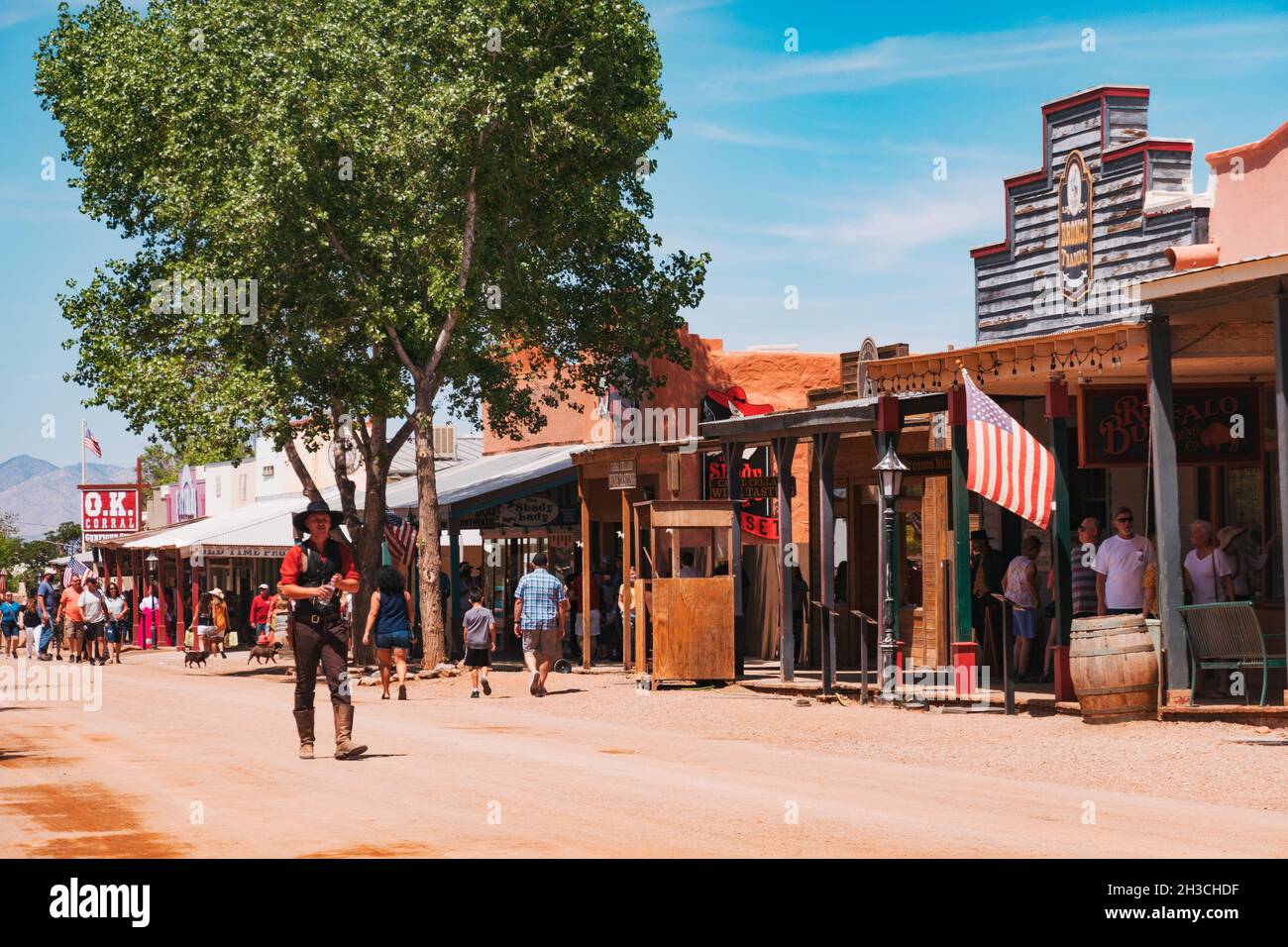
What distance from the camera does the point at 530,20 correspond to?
26.3 m

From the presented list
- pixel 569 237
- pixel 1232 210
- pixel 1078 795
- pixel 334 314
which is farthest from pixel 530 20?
pixel 1078 795

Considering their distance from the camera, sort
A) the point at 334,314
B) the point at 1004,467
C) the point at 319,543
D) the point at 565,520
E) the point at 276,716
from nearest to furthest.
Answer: the point at 319,543
the point at 1004,467
the point at 276,716
the point at 334,314
the point at 565,520

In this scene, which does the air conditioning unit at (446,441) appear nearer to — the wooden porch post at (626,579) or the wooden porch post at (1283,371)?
the wooden porch post at (626,579)

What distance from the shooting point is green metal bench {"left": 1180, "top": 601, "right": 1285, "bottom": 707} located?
1479 cm

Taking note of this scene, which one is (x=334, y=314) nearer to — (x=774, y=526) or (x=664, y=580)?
(x=774, y=526)

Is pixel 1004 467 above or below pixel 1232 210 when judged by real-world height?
below

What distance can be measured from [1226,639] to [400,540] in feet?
64.4

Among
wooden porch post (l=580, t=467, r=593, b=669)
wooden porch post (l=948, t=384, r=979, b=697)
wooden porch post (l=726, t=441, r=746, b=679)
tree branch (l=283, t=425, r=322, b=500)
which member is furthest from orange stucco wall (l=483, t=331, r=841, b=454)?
wooden porch post (l=948, t=384, r=979, b=697)

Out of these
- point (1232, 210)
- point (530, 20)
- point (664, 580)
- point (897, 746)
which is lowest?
point (897, 746)

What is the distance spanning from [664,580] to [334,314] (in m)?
9.91

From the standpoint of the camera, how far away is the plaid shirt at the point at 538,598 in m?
21.5

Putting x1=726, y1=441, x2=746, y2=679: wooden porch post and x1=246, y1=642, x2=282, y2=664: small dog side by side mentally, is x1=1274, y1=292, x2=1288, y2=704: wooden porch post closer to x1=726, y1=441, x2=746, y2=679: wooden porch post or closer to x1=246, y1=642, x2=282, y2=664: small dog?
x1=726, y1=441, x2=746, y2=679: wooden porch post

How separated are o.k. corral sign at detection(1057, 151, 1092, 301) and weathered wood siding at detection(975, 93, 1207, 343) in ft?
0.40

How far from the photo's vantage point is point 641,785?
11.9 m
